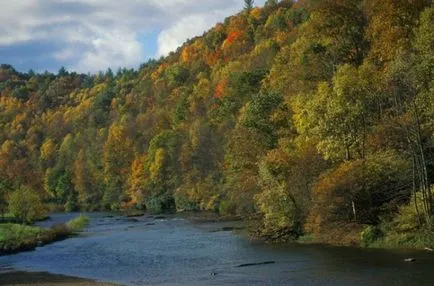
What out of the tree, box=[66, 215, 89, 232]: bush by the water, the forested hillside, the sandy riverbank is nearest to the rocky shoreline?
the sandy riverbank

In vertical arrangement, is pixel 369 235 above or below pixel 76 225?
below

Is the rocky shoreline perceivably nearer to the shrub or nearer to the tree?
the shrub

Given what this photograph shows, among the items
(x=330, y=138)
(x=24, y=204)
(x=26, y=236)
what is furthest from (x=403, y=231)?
(x=24, y=204)

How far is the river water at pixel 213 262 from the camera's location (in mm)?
41250

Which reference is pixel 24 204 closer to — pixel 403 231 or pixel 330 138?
pixel 330 138

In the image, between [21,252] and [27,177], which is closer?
[21,252]

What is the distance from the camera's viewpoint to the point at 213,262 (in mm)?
51844

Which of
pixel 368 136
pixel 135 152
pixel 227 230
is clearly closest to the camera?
pixel 368 136

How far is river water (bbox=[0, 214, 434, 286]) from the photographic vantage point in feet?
135

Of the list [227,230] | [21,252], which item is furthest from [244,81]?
[21,252]

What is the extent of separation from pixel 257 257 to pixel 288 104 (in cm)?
3095

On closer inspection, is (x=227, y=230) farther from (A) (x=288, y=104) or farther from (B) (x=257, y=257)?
(B) (x=257, y=257)

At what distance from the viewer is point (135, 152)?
17100 cm

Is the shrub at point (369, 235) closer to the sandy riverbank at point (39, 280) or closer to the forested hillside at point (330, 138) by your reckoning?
the forested hillside at point (330, 138)
